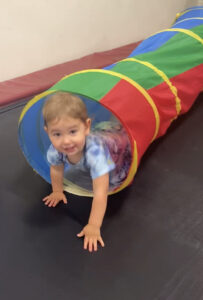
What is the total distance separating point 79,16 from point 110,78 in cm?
147

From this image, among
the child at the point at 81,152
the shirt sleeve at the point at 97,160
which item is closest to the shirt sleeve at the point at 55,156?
the child at the point at 81,152

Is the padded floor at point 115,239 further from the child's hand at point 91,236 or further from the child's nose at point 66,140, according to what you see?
the child's nose at point 66,140

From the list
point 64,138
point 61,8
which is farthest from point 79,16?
point 64,138

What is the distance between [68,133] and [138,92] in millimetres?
351

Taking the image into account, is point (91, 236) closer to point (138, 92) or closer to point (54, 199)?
point (54, 199)

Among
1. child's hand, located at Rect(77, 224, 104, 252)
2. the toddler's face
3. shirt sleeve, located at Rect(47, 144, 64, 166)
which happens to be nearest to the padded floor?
child's hand, located at Rect(77, 224, 104, 252)

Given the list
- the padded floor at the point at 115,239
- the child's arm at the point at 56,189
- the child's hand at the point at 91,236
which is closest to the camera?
the padded floor at the point at 115,239

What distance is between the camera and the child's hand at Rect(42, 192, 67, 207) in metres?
1.19

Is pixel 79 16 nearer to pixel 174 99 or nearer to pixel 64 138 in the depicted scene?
pixel 174 99

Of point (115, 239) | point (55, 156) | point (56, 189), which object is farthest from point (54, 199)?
point (115, 239)

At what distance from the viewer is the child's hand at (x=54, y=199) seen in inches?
46.7

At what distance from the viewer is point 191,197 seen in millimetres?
1191

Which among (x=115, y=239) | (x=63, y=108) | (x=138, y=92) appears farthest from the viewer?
(x=138, y=92)

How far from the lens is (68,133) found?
96 centimetres
